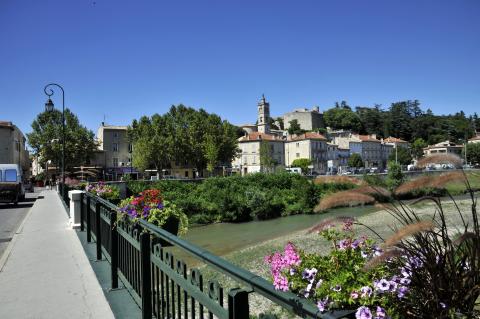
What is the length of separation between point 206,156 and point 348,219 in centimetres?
5969

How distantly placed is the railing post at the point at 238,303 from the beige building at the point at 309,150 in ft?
288

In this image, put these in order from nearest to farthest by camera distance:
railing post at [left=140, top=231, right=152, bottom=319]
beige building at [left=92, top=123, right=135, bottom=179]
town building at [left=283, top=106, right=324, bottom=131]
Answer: railing post at [left=140, top=231, right=152, bottom=319], beige building at [left=92, top=123, right=135, bottom=179], town building at [left=283, top=106, right=324, bottom=131]

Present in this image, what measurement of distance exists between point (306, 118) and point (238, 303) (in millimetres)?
126806

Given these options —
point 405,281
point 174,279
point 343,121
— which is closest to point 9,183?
point 174,279

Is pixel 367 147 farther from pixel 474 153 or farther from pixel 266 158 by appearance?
pixel 266 158

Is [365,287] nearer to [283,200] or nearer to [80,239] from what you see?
[80,239]

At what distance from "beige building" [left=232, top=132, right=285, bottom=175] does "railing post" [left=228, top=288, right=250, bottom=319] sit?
8148cm

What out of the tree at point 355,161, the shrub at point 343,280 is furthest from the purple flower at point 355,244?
the tree at point 355,161

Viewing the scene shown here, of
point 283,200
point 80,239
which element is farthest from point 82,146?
A: point 80,239

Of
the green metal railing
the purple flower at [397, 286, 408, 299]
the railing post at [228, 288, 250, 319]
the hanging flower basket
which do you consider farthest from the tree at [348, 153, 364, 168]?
the railing post at [228, 288, 250, 319]

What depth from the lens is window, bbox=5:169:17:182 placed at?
23397 millimetres

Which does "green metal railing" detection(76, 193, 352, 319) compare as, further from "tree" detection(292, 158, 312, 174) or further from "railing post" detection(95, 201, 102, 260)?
"tree" detection(292, 158, 312, 174)

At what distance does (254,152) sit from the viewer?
8656cm

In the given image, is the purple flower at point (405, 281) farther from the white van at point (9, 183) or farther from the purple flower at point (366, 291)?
the white van at point (9, 183)
